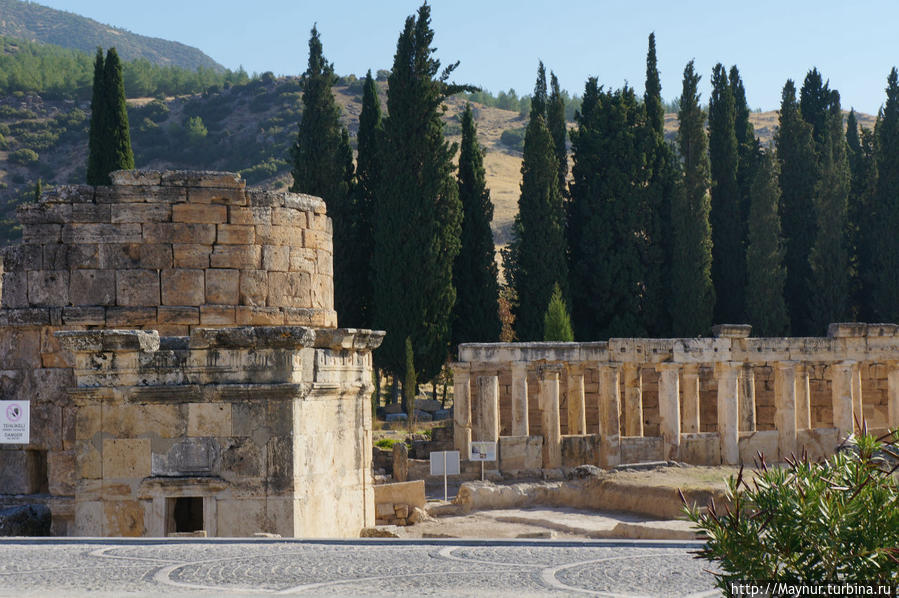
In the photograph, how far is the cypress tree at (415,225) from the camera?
115 feet

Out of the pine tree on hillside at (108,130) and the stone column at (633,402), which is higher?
the pine tree on hillside at (108,130)

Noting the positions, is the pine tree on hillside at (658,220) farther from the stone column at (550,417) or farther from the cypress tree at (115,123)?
the cypress tree at (115,123)

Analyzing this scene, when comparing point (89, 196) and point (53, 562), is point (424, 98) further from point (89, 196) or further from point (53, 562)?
point (53, 562)

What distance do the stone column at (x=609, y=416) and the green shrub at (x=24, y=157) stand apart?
5704 cm

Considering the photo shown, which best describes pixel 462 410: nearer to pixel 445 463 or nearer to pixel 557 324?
pixel 445 463

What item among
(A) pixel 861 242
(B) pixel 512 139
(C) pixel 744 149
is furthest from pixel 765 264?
(B) pixel 512 139

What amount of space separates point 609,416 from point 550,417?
5.29 ft

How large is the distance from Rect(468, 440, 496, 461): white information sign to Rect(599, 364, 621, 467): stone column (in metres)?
3.76

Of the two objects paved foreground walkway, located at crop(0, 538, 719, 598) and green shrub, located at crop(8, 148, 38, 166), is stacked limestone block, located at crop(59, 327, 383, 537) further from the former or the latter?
green shrub, located at crop(8, 148, 38, 166)

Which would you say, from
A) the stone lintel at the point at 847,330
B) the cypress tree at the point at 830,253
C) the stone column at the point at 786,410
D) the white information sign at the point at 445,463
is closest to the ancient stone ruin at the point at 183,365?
the white information sign at the point at 445,463

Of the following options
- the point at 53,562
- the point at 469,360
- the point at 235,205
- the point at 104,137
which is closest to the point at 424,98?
the point at 104,137

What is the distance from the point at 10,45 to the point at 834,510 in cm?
12920

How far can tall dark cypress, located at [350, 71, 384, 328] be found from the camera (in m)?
37.2

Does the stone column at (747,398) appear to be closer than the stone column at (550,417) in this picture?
No
